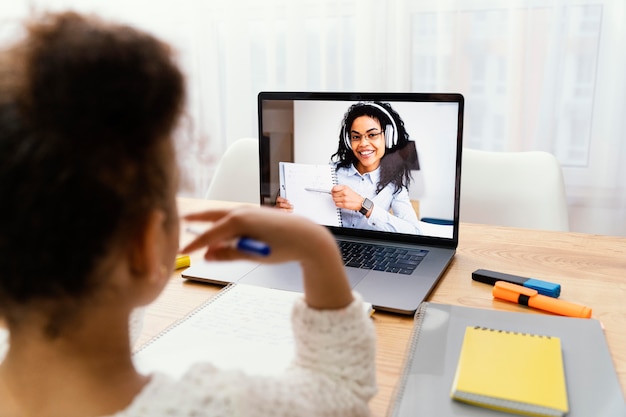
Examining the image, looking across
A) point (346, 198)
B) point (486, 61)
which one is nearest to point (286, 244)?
point (346, 198)

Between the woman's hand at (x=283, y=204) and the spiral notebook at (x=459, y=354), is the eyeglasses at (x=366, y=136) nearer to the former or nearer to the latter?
the woman's hand at (x=283, y=204)

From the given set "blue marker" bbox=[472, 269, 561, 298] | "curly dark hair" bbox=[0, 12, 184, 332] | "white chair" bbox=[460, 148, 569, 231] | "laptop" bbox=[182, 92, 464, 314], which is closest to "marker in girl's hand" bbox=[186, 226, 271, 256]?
"curly dark hair" bbox=[0, 12, 184, 332]

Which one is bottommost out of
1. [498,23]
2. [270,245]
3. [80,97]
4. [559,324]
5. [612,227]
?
[612,227]

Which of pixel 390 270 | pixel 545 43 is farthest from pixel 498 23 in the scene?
pixel 390 270

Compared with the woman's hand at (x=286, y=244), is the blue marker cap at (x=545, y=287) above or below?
below

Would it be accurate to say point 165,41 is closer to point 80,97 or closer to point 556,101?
point 80,97

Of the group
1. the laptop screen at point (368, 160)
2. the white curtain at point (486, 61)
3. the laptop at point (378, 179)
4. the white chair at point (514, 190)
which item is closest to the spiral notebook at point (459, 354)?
the laptop at point (378, 179)

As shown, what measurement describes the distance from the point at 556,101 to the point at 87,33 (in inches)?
67.3

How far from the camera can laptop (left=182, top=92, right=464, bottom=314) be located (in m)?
0.92

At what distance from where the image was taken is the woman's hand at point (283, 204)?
1.12 metres

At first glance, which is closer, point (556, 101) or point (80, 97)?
point (80, 97)

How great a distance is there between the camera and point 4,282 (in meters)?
0.39

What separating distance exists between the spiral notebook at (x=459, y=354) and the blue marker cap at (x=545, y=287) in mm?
75

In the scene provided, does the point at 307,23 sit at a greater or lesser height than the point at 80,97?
greater
